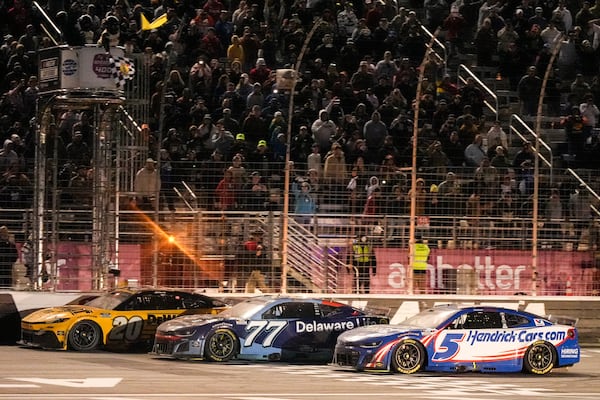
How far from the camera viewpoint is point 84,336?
83.5ft

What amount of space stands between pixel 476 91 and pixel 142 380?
1545 cm

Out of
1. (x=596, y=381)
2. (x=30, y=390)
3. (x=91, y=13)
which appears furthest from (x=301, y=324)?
(x=91, y=13)

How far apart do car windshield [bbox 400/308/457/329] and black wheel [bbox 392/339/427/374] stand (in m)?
0.55

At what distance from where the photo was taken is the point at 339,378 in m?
21.2

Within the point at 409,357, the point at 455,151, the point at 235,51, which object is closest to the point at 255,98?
the point at 235,51

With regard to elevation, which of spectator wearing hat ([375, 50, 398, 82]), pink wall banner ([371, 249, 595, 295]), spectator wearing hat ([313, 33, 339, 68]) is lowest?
pink wall banner ([371, 249, 595, 295])

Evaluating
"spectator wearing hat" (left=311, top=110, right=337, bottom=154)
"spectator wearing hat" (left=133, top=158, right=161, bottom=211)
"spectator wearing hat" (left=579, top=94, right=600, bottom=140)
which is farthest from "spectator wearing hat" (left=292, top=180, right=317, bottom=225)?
"spectator wearing hat" (left=579, top=94, right=600, bottom=140)

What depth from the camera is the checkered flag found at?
26953 millimetres

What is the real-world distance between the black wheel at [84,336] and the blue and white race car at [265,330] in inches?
56.5

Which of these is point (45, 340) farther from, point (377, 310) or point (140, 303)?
point (377, 310)

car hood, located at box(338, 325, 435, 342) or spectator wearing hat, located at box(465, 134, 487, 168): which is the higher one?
spectator wearing hat, located at box(465, 134, 487, 168)

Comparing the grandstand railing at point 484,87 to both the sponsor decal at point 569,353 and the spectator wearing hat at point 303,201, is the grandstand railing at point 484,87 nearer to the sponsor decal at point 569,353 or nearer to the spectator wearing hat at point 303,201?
the spectator wearing hat at point 303,201

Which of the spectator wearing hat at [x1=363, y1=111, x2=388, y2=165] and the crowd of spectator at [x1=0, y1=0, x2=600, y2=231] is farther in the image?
the spectator wearing hat at [x1=363, y1=111, x2=388, y2=165]

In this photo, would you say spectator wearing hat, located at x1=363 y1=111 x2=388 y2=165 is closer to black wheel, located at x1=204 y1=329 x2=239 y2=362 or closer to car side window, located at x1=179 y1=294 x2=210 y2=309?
car side window, located at x1=179 y1=294 x2=210 y2=309
